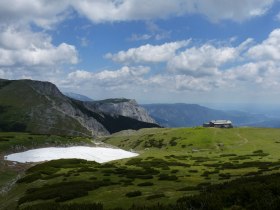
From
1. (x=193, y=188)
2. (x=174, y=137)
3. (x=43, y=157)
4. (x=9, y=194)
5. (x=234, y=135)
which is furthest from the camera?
(x=174, y=137)

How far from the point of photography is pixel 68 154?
92.4m

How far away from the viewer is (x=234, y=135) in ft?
458

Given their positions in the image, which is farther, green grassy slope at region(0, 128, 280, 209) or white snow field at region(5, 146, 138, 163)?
white snow field at region(5, 146, 138, 163)

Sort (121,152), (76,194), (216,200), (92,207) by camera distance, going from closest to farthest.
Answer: (216,200)
(92,207)
(76,194)
(121,152)

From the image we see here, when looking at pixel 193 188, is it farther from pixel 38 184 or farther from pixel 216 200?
pixel 38 184

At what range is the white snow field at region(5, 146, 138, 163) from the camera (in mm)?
82250

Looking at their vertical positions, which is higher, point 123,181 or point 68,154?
point 68,154

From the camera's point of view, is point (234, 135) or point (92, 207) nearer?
point (92, 207)

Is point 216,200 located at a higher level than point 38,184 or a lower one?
higher

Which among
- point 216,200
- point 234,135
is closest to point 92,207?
point 216,200

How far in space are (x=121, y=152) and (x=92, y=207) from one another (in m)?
84.6

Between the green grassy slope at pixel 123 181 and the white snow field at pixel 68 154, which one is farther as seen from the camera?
the white snow field at pixel 68 154

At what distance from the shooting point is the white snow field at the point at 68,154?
82250 millimetres

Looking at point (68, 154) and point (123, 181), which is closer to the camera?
point (123, 181)
